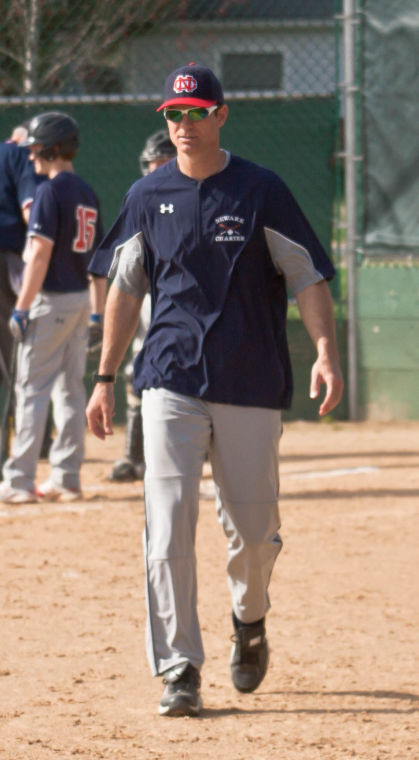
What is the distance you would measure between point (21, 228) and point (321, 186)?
2914 mm

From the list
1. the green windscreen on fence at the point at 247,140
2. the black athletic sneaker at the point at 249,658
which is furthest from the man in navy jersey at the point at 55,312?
the black athletic sneaker at the point at 249,658

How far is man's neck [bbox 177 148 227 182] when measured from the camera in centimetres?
452

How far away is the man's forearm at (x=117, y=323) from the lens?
15.2ft

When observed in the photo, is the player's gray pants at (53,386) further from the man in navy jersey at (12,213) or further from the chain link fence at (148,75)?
the chain link fence at (148,75)

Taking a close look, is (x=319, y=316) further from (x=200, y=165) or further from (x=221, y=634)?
(x=221, y=634)

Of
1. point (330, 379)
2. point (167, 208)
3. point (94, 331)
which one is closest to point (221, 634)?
point (330, 379)

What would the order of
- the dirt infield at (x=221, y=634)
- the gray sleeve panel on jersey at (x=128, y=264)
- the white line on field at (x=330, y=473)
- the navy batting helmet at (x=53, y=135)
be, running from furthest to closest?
1. the white line on field at (x=330, y=473)
2. the navy batting helmet at (x=53, y=135)
3. the gray sleeve panel on jersey at (x=128, y=264)
4. the dirt infield at (x=221, y=634)

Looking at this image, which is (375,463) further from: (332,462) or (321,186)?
(321,186)

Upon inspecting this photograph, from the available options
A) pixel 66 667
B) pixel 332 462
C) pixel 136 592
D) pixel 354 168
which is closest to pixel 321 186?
pixel 354 168

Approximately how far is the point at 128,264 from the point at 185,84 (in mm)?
613

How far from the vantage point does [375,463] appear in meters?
9.38

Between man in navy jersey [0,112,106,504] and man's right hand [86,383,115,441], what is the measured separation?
3133 mm

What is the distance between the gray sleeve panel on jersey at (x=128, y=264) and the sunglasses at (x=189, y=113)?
39 centimetres

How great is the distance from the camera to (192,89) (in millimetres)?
4473
